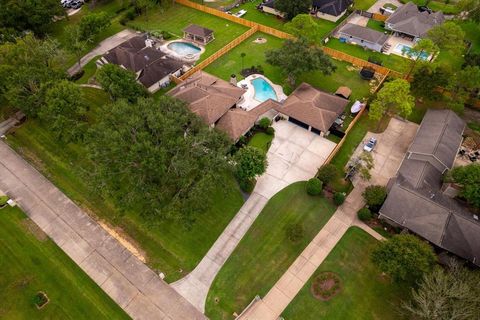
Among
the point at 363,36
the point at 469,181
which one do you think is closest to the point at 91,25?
the point at 363,36

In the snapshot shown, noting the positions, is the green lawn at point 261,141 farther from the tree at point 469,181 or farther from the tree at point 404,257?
the tree at point 469,181

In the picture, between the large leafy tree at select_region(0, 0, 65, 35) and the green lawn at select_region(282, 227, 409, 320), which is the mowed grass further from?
the large leafy tree at select_region(0, 0, 65, 35)

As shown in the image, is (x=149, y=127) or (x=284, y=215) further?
(x=284, y=215)

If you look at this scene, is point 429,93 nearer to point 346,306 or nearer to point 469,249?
point 469,249

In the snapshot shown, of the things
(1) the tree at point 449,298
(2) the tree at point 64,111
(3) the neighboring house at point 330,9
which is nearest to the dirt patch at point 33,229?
(2) the tree at point 64,111

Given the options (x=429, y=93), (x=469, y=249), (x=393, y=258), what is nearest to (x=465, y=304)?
(x=393, y=258)

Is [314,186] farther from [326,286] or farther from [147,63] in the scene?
[147,63]
